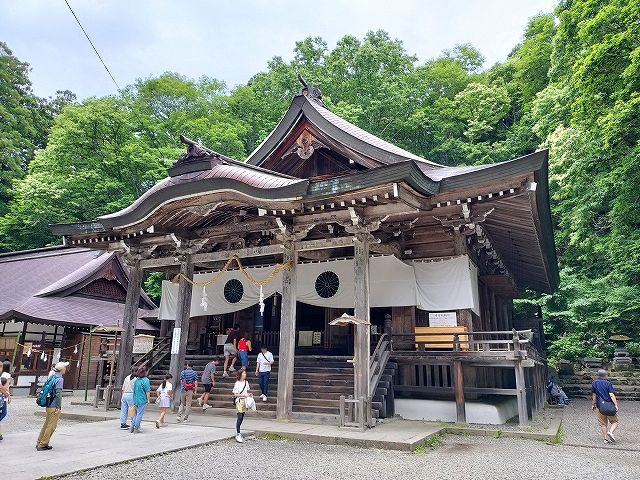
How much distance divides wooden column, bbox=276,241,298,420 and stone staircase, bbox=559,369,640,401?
15882 millimetres

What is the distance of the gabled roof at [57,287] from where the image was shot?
18906 mm

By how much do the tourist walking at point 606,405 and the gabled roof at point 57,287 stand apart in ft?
54.8

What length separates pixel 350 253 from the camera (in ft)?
45.1

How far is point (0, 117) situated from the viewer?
3381cm

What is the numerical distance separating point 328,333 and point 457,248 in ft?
16.7

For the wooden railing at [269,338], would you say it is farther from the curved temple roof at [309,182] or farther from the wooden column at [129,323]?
the curved temple roof at [309,182]

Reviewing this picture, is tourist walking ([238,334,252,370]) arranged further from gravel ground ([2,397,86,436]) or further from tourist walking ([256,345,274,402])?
gravel ground ([2,397,86,436])

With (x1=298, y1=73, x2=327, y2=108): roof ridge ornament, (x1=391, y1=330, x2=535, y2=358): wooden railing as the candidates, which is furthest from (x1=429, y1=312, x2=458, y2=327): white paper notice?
(x1=298, y1=73, x2=327, y2=108): roof ridge ornament

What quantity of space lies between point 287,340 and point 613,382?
16.9 metres

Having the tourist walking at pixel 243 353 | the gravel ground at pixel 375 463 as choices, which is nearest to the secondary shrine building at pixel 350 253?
the tourist walking at pixel 243 353

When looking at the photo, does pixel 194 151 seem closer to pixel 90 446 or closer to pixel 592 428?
pixel 90 446

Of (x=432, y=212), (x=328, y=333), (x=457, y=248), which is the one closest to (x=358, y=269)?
(x=432, y=212)

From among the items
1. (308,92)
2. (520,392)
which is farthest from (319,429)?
(308,92)

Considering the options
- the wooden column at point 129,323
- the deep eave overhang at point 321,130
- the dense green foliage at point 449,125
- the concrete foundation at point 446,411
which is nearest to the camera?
the concrete foundation at point 446,411
